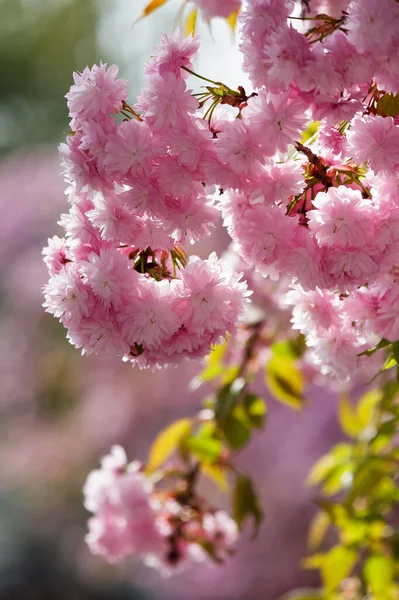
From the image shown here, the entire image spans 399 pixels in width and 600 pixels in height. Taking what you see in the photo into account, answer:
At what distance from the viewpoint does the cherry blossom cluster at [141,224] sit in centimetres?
56

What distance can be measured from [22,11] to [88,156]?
520 centimetres

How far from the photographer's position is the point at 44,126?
4.64m

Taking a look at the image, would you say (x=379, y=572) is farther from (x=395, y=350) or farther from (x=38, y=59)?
(x=38, y=59)

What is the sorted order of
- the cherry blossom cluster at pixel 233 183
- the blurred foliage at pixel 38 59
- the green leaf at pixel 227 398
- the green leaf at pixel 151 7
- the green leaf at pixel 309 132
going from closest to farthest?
the cherry blossom cluster at pixel 233 183
the green leaf at pixel 309 132
the green leaf at pixel 151 7
the green leaf at pixel 227 398
the blurred foliage at pixel 38 59

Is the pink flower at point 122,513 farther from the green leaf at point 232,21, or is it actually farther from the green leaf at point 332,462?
the green leaf at point 232,21

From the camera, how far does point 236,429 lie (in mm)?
1075

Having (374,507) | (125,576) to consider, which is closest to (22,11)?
(125,576)

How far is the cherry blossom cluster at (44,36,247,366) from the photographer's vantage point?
559mm

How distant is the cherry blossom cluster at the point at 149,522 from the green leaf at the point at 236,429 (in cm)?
11

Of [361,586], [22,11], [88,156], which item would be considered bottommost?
[361,586]

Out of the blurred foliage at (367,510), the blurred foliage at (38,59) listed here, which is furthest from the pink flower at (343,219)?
the blurred foliage at (38,59)

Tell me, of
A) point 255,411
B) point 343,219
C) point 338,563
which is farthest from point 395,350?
point 338,563

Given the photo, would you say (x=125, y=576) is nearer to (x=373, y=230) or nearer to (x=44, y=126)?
(x=44, y=126)

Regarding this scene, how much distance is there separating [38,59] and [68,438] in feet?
7.73
